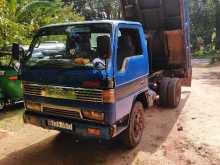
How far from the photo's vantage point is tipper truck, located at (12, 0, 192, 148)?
4.93 metres

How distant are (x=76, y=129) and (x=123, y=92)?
98 cm

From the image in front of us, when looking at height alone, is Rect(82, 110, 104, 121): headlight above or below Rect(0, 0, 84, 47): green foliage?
below

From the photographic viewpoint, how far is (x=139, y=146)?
611cm

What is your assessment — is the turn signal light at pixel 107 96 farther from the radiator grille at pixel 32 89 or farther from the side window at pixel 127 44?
the radiator grille at pixel 32 89

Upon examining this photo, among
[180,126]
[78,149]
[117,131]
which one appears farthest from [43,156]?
[180,126]

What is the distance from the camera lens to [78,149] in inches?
237

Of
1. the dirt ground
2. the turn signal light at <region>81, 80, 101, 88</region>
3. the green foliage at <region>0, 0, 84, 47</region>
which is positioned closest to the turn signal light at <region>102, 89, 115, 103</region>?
the turn signal light at <region>81, 80, 101, 88</region>

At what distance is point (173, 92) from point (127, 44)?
3.10 metres

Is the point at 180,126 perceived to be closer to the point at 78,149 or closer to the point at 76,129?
the point at 78,149

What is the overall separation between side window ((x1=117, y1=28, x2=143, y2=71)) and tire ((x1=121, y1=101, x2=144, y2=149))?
919 millimetres

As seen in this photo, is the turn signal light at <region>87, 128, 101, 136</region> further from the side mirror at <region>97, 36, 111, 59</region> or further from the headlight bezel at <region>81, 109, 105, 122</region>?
the side mirror at <region>97, 36, 111, 59</region>

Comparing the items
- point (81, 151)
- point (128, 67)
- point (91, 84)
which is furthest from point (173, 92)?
point (91, 84)

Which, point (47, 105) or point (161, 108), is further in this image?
point (161, 108)

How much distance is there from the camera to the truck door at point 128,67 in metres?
5.26
